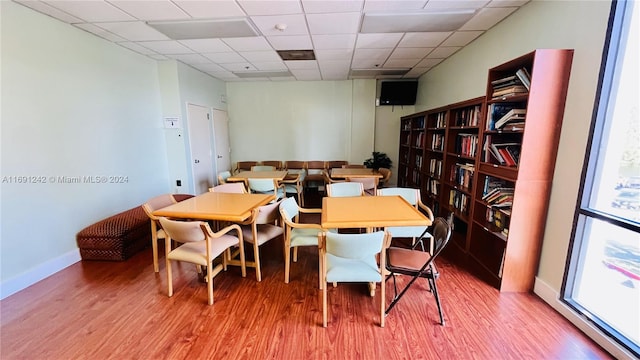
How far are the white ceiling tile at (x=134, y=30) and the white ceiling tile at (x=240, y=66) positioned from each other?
1.41m

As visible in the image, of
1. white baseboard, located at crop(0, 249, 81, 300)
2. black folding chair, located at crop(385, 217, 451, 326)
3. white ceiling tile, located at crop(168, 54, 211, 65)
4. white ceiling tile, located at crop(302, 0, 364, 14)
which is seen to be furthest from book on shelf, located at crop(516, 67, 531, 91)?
white baseboard, located at crop(0, 249, 81, 300)

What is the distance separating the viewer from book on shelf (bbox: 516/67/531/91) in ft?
6.97

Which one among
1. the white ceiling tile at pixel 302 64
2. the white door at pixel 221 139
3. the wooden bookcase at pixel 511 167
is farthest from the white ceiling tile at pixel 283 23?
the white door at pixel 221 139

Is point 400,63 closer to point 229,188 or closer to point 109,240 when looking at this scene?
point 229,188

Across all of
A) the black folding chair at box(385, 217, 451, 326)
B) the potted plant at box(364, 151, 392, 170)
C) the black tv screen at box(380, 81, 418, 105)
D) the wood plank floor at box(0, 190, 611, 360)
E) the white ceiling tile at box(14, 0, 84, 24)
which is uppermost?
the white ceiling tile at box(14, 0, 84, 24)

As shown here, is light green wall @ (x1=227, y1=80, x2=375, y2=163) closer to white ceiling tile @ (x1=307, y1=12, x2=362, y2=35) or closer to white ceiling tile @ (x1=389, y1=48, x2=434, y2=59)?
white ceiling tile @ (x1=389, y1=48, x2=434, y2=59)

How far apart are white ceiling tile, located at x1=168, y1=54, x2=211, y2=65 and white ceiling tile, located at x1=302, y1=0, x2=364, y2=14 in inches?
96.0

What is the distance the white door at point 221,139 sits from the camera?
5777 millimetres

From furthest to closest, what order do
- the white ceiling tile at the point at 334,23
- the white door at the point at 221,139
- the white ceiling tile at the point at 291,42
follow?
the white door at the point at 221,139 < the white ceiling tile at the point at 291,42 < the white ceiling tile at the point at 334,23

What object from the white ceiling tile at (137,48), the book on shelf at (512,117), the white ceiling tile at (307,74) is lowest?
the book on shelf at (512,117)

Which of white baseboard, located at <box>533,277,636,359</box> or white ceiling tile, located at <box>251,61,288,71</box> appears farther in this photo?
white ceiling tile, located at <box>251,61,288,71</box>

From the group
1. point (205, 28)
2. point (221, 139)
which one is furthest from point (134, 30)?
point (221, 139)

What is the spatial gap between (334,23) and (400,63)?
214 cm

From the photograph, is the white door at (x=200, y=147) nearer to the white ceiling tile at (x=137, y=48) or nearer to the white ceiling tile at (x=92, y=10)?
the white ceiling tile at (x=137, y=48)
